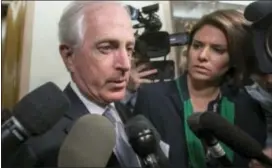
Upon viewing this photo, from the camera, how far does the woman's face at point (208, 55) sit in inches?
29.5

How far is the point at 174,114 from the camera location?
72cm

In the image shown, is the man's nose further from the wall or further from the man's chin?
the wall

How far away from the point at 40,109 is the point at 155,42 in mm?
474

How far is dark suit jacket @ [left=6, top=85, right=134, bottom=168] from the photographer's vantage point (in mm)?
479

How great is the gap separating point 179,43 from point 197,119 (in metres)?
0.32

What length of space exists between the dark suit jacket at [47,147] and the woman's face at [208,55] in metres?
0.23

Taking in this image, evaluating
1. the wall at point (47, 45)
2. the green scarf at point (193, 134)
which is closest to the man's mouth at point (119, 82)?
the green scarf at point (193, 134)

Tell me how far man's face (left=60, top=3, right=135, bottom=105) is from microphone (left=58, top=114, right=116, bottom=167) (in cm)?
20

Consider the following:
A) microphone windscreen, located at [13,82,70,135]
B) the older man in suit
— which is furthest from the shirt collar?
microphone windscreen, located at [13,82,70,135]

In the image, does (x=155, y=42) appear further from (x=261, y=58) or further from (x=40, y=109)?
(x=40, y=109)

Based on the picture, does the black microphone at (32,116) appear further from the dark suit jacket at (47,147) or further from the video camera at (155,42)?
the video camera at (155,42)

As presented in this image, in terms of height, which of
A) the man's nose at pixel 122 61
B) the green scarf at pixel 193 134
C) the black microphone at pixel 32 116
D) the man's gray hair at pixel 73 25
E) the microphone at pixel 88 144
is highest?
the man's gray hair at pixel 73 25

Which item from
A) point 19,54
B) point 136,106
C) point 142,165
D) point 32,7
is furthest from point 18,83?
point 142,165

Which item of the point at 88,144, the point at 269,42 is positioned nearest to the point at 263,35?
the point at 269,42
